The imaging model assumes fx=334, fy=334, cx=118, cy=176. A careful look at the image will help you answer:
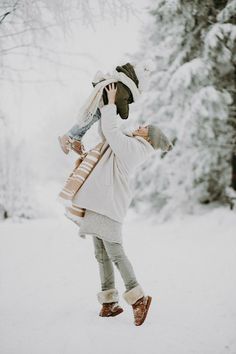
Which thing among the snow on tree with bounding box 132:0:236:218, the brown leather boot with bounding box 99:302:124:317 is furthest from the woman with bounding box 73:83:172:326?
the snow on tree with bounding box 132:0:236:218

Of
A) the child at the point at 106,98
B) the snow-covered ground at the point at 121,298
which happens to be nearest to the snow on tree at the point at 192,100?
the snow-covered ground at the point at 121,298

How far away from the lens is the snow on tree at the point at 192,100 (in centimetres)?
755

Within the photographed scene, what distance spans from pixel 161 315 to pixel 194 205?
6.34 metres

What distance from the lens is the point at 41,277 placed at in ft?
14.0

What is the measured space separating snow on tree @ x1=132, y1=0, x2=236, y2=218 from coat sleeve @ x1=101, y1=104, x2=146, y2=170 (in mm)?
5283

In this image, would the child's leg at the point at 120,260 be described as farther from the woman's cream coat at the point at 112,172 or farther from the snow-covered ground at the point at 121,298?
the snow-covered ground at the point at 121,298

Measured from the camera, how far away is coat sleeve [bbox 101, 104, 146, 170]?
2.50 m

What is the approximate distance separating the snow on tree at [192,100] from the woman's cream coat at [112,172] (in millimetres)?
5212

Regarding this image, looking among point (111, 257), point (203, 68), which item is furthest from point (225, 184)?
point (111, 257)

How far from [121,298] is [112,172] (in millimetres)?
1558

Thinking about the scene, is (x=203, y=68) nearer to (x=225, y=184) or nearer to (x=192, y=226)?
(x=225, y=184)

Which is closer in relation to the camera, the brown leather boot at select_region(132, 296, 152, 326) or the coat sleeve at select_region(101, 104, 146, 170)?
the coat sleeve at select_region(101, 104, 146, 170)

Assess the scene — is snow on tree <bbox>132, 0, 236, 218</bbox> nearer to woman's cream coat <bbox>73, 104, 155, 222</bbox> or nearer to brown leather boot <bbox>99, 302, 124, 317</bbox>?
woman's cream coat <bbox>73, 104, 155, 222</bbox>

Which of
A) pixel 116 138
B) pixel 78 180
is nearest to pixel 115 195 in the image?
pixel 78 180
